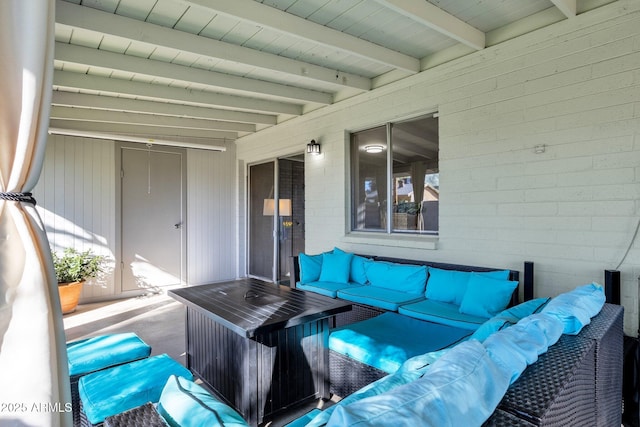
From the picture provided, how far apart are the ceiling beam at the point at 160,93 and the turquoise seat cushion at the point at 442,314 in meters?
3.34

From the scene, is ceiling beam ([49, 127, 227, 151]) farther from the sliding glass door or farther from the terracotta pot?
the terracotta pot

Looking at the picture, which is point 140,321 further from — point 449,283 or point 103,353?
point 449,283

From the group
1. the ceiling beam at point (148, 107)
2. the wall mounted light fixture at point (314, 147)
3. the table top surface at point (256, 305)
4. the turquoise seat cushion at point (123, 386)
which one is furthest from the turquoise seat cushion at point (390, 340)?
the ceiling beam at point (148, 107)

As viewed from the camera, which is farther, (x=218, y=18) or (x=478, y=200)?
(x=478, y=200)

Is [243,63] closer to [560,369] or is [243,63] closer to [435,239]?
[435,239]

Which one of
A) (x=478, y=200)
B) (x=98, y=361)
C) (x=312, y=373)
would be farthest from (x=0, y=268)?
(x=478, y=200)

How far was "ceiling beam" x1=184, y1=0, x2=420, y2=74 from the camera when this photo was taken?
2.60 m

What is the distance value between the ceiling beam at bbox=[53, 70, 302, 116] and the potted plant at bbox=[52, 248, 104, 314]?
2.31 meters

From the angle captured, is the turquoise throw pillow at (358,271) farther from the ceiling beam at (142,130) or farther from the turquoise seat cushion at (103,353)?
the ceiling beam at (142,130)

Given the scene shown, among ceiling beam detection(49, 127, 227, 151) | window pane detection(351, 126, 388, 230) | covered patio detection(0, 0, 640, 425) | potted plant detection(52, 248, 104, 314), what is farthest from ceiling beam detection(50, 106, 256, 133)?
window pane detection(351, 126, 388, 230)

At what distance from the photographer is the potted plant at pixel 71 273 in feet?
15.9

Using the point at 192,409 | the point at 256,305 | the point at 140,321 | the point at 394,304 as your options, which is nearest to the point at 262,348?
the point at 256,305

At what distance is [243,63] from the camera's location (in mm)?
3439

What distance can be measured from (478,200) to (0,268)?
11.1ft
